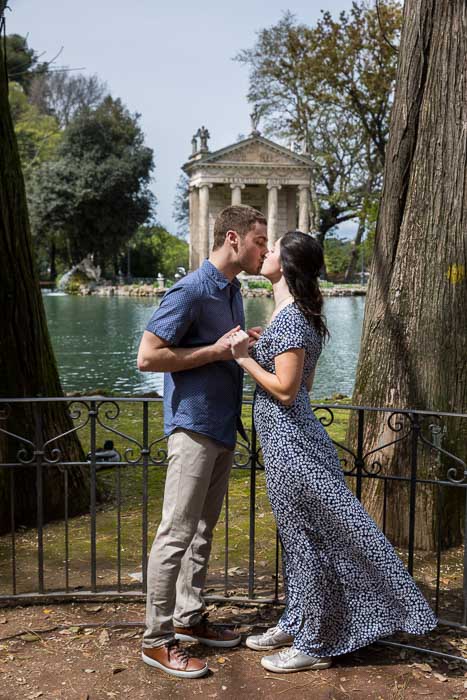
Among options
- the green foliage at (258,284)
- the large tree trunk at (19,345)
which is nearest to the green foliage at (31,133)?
the green foliage at (258,284)

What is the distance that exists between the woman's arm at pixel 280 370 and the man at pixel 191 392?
0.23ft

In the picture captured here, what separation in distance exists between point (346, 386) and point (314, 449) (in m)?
11.5

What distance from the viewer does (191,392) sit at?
11.6 feet

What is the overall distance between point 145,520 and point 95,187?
52489 mm

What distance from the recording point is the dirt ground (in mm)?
3430

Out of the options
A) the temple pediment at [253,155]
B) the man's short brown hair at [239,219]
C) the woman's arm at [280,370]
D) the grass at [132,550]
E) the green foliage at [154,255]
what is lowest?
the grass at [132,550]

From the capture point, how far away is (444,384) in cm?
530

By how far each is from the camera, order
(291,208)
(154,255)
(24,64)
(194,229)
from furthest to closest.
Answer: (154,255) < (291,208) < (194,229) < (24,64)

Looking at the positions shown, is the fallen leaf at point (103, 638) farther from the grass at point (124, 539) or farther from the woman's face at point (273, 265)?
the woman's face at point (273, 265)

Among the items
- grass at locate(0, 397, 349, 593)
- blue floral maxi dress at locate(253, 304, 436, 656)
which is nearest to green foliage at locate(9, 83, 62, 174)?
grass at locate(0, 397, 349, 593)

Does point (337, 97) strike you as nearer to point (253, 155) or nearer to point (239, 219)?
point (239, 219)

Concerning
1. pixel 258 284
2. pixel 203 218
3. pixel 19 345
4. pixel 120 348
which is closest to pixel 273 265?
pixel 19 345

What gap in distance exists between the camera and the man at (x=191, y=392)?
3.46 meters

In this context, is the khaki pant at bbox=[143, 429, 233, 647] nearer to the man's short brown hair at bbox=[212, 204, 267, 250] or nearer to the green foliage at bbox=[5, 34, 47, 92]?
the man's short brown hair at bbox=[212, 204, 267, 250]
